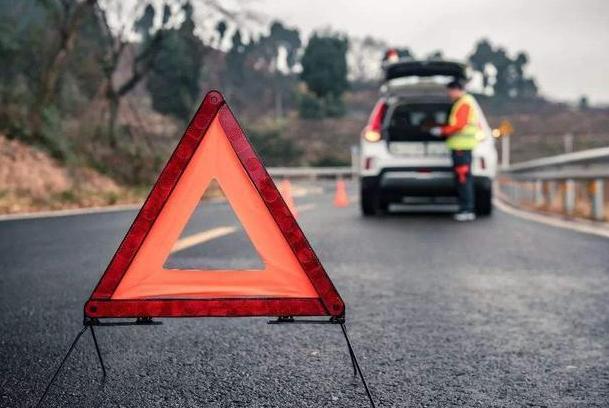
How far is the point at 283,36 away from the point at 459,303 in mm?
126229

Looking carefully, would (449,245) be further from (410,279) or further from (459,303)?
(459,303)

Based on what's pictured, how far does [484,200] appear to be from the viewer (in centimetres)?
1198

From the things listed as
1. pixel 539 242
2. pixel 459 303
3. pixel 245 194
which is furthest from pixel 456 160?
pixel 245 194

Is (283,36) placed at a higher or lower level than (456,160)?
higher

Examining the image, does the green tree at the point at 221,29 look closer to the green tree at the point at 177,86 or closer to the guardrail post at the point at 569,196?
the guardrail post at the point at 569,196

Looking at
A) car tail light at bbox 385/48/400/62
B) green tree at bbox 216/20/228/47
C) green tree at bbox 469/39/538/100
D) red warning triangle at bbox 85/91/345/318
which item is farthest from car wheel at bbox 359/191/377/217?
green tree at bbox 469/39/538/100

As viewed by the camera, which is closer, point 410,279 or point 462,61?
point 410,279

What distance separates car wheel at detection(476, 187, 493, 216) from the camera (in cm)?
1178

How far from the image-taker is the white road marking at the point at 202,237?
8.15 metres

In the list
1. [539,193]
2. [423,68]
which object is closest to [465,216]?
[423,68]

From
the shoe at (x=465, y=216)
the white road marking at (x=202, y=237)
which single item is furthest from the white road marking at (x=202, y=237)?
the shoe at (x=465, y=216)

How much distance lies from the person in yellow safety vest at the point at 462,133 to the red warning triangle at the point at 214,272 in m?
8.02

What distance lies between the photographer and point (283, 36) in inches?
5025

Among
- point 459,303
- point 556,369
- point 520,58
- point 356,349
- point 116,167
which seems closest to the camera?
point 556,369
